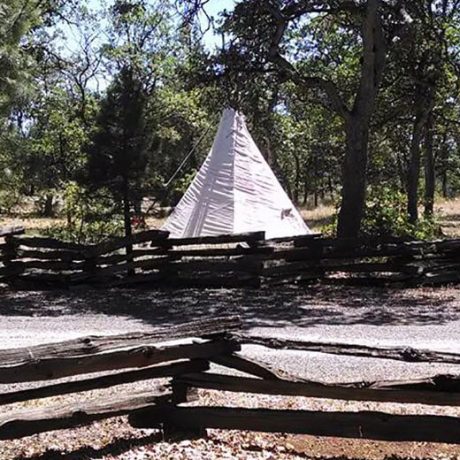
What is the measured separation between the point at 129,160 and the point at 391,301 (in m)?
6.40

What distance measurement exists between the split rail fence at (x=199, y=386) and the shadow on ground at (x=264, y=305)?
170 inches

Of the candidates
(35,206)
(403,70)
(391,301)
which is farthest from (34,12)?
(35,206)

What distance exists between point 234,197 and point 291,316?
28.6 ft

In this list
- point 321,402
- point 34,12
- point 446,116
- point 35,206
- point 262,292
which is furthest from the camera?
point 35,206

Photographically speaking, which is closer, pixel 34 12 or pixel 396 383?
pixel 396 383

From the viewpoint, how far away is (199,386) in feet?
16.2

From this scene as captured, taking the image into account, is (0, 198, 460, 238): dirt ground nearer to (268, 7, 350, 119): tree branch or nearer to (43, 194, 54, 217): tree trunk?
(43, 194, 54, 217): tree trunk

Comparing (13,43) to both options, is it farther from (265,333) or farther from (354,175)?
(265,333)

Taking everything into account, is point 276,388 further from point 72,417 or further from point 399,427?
point 72,417

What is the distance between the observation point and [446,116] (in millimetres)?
25859

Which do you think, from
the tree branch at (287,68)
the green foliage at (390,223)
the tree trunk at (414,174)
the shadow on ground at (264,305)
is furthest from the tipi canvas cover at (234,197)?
the shadow on ground at (264,305)

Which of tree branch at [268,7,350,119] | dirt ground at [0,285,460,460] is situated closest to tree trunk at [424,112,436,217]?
tree branch at [268,7,350,119]

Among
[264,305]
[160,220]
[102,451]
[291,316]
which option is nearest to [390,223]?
[264,305]

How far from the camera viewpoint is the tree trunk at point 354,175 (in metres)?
14.4
